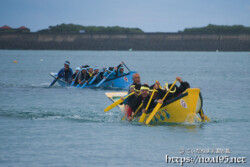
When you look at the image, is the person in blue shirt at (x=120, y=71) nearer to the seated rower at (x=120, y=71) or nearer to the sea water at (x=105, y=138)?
the seated rower at (x=120, y=71)

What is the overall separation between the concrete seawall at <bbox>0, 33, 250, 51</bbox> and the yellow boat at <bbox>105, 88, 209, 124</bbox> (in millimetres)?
109455

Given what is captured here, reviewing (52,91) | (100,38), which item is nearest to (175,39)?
(100,38)

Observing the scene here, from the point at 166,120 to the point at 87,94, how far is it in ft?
39.6

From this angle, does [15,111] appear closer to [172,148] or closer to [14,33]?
[172,148]

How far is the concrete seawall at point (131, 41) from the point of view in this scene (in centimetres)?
12638

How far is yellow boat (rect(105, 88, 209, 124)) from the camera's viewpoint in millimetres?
14994

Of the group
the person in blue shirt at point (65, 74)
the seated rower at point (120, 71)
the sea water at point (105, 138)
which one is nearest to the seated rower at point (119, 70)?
the seated rower at point (120, 71)

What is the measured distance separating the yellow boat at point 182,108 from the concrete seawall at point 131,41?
109455 mm

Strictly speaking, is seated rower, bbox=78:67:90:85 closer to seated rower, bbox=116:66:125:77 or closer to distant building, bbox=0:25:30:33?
seated rower, bbox=116:66:125:77

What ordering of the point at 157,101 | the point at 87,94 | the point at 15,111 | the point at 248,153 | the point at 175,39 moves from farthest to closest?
1. the point at 175,39
2. the point at 87,94
3. the point at 15,111
4. the point at 157,101
5. the point at 248,153

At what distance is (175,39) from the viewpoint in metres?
129

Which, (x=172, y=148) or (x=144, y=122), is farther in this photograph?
(x=144, y=122)

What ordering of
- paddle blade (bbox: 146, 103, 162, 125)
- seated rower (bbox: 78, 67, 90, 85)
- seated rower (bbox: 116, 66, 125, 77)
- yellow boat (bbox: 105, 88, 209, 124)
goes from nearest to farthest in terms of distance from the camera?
yellow boat (bbox: 105, 88, 209, 124), paddle blade (bbox: 146, 103, 162, 125), seated rower (bbox: 116, 66, 125, 77), seated rower (bbox: 78, 67, 90, 85)

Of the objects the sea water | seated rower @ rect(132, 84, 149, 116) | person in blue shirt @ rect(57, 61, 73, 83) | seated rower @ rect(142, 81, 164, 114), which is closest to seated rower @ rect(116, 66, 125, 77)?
person in blue shirt @ rect(57, 61, 73, 83)
